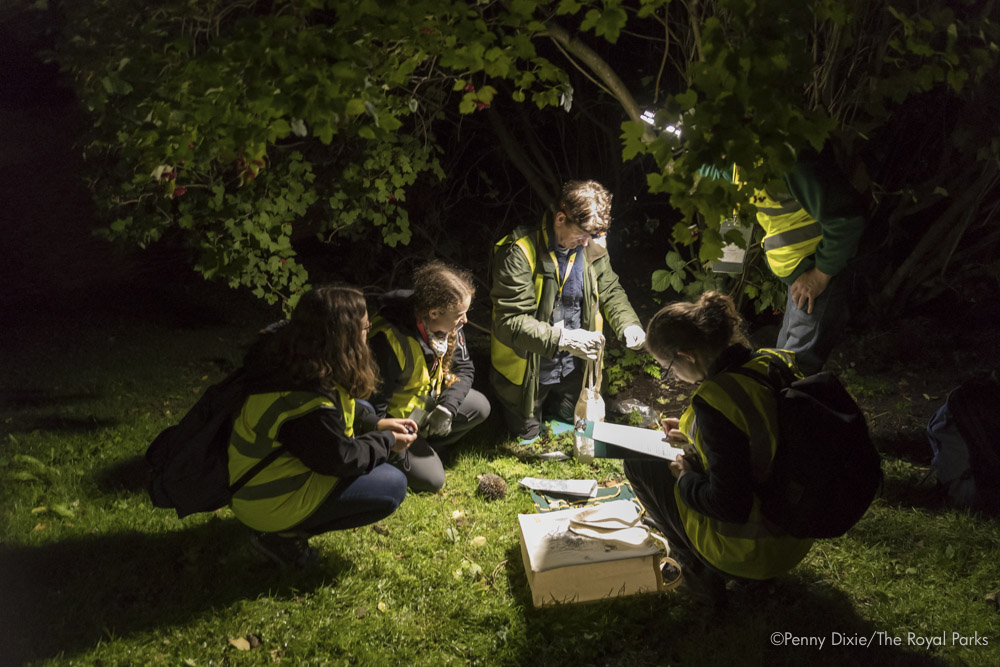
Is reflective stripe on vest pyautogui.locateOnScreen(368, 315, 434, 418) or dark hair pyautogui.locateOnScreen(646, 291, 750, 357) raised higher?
dark hair pyautogui.locateOnScreen(646, 291, 750, 357)

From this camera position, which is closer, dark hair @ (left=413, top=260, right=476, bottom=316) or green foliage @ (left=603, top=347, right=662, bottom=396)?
dark hair @ (left=413, top=260, right=476, bottom=316)

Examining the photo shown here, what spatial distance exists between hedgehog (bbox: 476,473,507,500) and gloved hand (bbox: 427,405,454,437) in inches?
15.4

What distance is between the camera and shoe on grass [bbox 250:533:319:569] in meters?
3.28

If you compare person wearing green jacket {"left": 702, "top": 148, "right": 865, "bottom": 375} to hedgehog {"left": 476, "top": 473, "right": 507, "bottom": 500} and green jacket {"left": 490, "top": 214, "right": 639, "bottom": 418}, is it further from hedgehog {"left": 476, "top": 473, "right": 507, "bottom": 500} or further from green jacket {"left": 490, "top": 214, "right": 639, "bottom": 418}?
hedgehog {"left": 476, "top": 473, "right": 507, "bottom": 500}

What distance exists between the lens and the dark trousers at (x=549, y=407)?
4.61m

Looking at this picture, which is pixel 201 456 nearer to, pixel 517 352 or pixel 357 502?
pixel 357 502

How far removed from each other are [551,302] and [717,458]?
2026mm

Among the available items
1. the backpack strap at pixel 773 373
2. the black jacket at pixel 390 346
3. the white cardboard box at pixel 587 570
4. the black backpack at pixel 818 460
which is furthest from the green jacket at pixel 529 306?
the black backpack at pixel 818 460

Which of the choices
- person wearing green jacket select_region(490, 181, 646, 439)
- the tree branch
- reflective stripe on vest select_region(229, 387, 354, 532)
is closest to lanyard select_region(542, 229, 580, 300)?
person wearing green jacket select_region(490, 181, 646, 439)

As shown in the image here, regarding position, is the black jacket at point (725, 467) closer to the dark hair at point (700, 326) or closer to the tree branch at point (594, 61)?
the dark hair at point (700, 326)

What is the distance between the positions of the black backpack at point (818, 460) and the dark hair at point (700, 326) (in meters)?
0.18

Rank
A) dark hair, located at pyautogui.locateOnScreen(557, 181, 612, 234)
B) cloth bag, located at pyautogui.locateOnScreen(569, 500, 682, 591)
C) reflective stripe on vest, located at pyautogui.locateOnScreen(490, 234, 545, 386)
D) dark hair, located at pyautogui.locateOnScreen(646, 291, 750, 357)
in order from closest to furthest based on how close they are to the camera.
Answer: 1. dark hair, located at pyautogui.locateOnScreen(646, 291, 750, 357)
2. cloth bag, located at pyautogui.locateOnScreen(569, 500, 682, 591)
3. dark hair, located at pyautogui.locateOnScreen(557, 181, 612, 234)
4. reflective stripe on vest, located at pyautogui.locateOnScreen(490, 234, 545, 386)

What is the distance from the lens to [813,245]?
3.24 metres

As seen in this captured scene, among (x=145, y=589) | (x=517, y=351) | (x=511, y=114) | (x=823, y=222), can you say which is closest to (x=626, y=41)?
(x=511, y=114)
